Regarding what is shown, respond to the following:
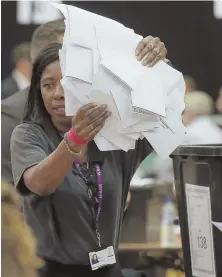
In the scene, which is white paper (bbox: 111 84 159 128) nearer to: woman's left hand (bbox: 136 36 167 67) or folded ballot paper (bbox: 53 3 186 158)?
folded ballot paper (bbox: 53 3 186 158)

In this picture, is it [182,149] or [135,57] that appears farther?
[182,149]

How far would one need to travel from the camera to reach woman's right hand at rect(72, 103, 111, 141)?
1.43m

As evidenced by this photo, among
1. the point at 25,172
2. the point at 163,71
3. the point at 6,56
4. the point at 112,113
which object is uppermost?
the point at 6,56

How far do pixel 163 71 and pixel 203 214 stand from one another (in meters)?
0.41

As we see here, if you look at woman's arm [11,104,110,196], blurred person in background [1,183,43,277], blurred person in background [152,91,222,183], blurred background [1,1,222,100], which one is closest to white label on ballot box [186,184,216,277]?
woman's arm [11,104,110,196]

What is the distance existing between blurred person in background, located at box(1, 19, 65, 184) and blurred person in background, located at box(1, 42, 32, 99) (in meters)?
0.35

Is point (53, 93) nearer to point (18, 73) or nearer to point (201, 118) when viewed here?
point (18, 73)

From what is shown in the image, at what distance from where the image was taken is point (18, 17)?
467cm

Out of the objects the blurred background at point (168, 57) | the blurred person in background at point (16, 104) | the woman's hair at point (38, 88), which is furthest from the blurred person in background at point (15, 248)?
the blurred background at point (168, 57)

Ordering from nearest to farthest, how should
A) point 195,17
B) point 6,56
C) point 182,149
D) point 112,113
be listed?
point 112,113 → point 182,149 → point 6,56 → point 195,17

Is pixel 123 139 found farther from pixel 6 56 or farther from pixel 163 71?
→ pixel 6 56

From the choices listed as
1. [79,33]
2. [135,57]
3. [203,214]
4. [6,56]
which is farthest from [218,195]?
[6,56]

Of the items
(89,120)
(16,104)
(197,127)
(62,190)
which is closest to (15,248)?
(89,120)

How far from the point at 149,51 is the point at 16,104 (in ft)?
3.69
